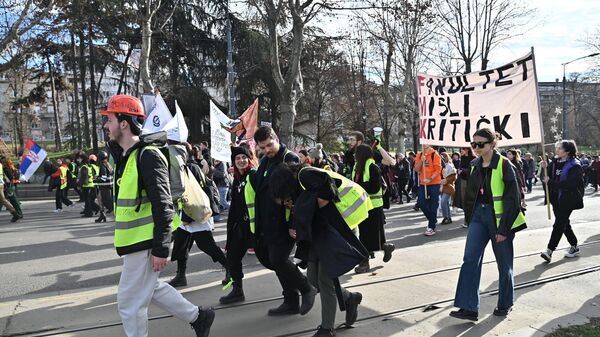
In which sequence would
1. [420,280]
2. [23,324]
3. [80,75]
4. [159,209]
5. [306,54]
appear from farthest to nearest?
[80,75], [306,54], [420,280], [23,324], [159,209]

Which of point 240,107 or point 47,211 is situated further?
point 240,107

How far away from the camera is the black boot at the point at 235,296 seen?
523cm

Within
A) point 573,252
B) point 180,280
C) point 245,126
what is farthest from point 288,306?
point 245,126

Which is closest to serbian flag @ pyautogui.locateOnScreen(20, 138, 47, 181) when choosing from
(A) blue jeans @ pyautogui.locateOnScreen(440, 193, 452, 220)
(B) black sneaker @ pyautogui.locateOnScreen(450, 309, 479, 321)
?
(A) blue jeans @ pyautogui.locateOnScreen(440, 193, 452, 220)

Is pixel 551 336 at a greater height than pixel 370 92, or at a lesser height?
lesser

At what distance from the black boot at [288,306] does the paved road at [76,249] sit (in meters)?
1.74

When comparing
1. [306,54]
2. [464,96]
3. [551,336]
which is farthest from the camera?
[306,54]

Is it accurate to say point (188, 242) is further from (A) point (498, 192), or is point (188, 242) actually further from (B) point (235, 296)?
(A) point (498, 192)

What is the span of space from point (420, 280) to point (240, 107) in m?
24.4

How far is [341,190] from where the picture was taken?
13.5ft

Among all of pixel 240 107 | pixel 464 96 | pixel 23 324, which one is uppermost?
pixel 240 107

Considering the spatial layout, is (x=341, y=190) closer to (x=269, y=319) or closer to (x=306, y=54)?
(x=269, y=319)

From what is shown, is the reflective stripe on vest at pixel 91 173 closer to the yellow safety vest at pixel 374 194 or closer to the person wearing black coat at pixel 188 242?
the person wearing black coat at pixel 188 242

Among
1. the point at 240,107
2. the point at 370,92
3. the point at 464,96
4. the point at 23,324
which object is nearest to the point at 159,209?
the point at 23,324
